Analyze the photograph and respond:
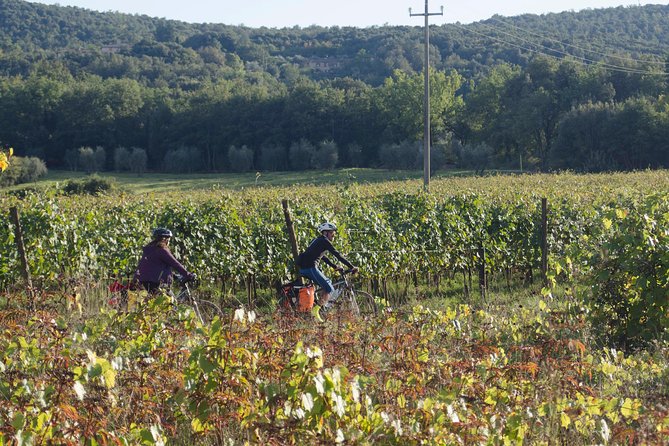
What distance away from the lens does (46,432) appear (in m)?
3.44

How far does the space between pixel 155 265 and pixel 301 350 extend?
6624 millimetres

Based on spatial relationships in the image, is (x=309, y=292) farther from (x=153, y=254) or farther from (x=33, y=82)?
(x=33, y=82)

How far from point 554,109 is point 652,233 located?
70.5 m

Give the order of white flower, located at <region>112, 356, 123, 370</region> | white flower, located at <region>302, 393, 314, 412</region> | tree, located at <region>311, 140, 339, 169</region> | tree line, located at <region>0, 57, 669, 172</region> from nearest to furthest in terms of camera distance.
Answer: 1. white flower, located at <region>302, 393, 314, 412</region>
2. white flower, located at <region>112, 356, 123, 370</region>
3. tree line, located at <region>0, 57, 669, 172</region>
4. tree, located at <region>311, 140, 339, 169</region>

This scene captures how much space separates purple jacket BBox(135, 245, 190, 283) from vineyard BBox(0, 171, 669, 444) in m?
0.83

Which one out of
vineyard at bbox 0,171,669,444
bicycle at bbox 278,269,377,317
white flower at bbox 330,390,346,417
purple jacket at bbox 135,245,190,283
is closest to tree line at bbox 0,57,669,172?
vineyard at bbox 0,171,669,444

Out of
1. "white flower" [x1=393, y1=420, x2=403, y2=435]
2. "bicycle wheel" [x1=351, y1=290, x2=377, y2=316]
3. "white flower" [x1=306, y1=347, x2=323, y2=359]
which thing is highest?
"white flower" [x1=306, y1=347, x2=323, y2=359]

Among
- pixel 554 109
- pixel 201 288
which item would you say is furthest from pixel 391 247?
pixel 554 109

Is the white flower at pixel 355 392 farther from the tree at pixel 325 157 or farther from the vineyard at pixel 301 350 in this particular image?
the tree at pixel 325 157

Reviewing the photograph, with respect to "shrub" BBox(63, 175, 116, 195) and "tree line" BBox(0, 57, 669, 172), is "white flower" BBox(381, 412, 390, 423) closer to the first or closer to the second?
"shrub" BBox(63, 175, 116, 195)

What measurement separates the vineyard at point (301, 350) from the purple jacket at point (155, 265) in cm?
83

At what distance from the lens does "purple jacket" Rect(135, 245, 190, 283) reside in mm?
9922

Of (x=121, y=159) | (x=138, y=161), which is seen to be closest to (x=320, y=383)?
(x=138, y=161)

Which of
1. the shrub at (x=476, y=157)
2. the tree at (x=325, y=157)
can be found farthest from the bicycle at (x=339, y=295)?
the tree at (x=325, y=157)
